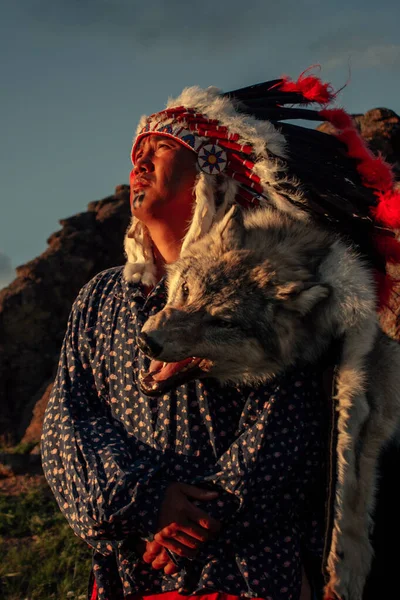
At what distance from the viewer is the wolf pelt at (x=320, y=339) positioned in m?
2.31

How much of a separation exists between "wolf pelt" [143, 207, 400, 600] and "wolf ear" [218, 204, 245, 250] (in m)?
0.09

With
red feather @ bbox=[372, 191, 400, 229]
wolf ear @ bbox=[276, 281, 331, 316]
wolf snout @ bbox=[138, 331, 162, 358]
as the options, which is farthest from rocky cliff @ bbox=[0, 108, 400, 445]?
wolf ear @ bbox=[276, 281, 331, 316]

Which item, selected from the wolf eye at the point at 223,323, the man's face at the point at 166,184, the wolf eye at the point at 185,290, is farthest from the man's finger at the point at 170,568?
the man's face at the point at 166,184

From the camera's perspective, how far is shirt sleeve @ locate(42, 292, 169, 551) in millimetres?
2312

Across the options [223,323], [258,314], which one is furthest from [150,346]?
[258,314]

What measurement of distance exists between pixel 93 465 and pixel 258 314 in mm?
851

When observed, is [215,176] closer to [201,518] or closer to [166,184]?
[166,184]

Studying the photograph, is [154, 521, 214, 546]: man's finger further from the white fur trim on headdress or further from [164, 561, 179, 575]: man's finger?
the white fur trim on headdress

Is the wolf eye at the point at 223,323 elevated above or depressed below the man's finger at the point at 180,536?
above

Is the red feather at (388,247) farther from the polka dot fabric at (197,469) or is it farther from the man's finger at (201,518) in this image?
the man's finger at (201,518)

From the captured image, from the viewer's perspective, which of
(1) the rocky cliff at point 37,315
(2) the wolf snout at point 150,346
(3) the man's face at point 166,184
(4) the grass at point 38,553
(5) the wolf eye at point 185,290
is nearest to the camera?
(2) the wolf snout at point 150,346

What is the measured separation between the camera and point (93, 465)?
239 centimetres

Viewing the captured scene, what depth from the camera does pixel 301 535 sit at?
255 centimetres

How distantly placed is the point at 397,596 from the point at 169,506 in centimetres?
95
